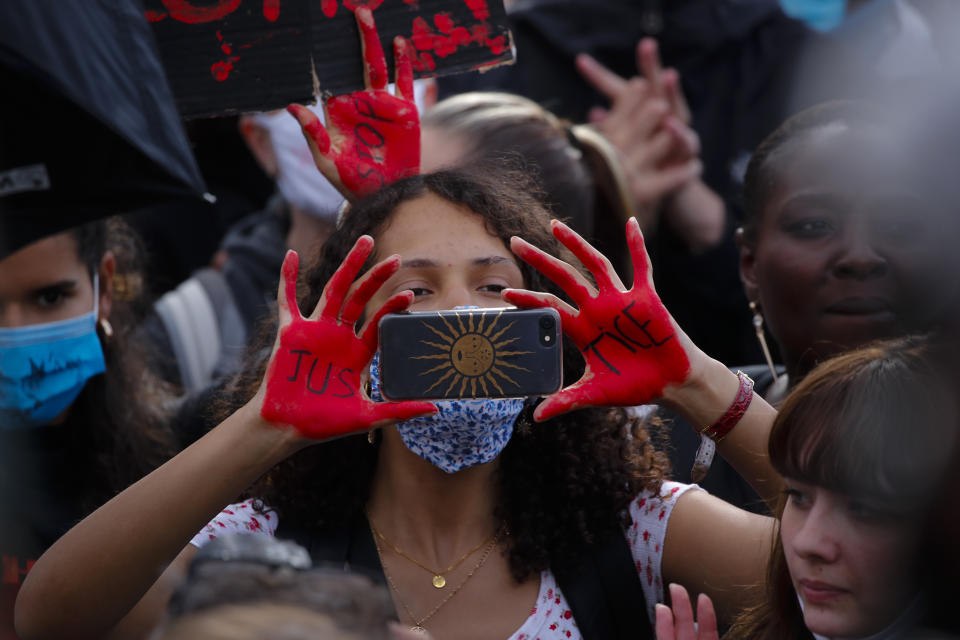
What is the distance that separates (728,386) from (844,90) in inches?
84.2

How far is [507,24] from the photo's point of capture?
9.58ft

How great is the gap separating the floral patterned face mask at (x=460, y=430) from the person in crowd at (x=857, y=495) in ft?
1.66

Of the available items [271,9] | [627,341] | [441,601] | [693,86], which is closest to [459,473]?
[441,601]

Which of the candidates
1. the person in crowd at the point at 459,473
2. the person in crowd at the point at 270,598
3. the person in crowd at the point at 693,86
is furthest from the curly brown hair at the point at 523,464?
the person in crowd at the point at 693,86

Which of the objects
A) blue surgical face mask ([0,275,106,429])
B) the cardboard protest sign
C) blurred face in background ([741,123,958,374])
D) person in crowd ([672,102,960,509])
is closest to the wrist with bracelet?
person in crowd ([672,102,960,509])

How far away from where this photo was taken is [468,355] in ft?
7.22

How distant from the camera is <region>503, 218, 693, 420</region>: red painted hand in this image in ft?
7.55

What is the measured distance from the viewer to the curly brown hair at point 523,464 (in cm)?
256

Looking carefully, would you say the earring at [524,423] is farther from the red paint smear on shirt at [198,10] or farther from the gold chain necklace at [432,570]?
Answer: the red paint smear on shirt at [198,10]

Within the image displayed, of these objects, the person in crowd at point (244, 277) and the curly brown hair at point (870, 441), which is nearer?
the curly brown hair at point (870, 441)

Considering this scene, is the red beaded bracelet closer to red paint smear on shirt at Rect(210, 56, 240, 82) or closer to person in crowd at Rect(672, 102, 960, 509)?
person in crowd at Rect(672, 102, 960, 509)

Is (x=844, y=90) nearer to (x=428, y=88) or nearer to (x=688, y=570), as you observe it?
(x=428, y=88)

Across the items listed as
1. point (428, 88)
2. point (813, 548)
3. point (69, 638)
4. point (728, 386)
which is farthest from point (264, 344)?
point (428, 88)

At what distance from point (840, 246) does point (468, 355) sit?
3.99ft
